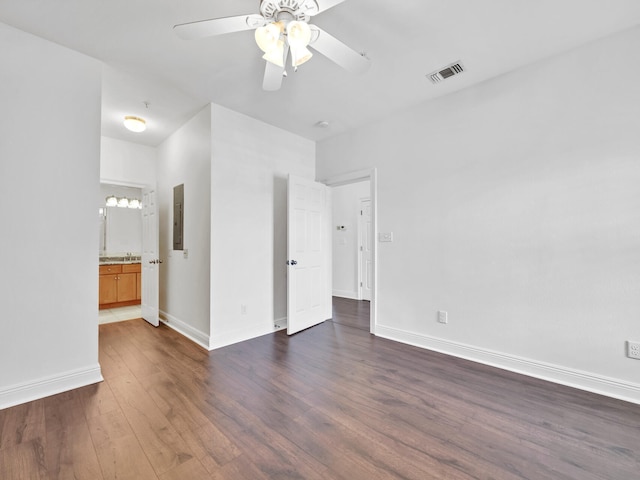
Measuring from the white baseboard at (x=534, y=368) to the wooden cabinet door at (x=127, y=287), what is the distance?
16.3 ft

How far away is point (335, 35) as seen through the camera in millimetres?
2211

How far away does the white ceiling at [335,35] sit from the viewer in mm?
1947

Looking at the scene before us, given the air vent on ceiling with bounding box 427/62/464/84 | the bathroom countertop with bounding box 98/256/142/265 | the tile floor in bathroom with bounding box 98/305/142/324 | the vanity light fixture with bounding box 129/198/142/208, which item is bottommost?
the tile floor in bathroom with bounding box 98/305/142/324

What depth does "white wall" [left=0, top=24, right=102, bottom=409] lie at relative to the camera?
2104mm

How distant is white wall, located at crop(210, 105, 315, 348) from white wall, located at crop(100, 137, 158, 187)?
1931 mm

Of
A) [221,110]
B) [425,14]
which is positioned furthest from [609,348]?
[221,110]

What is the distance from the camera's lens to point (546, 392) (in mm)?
2225

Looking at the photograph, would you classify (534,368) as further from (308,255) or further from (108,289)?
(108,289)

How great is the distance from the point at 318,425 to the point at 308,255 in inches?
92.4

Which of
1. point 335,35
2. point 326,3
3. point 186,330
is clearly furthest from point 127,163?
point 326,3

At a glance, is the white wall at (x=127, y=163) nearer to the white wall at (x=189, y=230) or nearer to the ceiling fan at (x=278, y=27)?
the white wall at (x=189, y=230)

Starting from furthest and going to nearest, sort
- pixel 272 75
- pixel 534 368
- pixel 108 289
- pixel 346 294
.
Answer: pixel 346 294 → pixel 108 289 → pixel 534 368 → pixel 272 75

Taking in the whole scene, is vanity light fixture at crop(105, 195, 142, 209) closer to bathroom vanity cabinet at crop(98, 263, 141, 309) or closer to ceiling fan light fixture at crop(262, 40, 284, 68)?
bathroom vanity cabinet at crop(98, 263, 141, 309)

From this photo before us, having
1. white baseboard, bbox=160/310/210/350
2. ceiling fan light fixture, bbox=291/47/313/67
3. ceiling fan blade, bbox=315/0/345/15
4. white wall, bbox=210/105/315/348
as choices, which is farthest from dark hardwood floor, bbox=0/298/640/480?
ceiling fan blade, bbox=315/0/345/15
